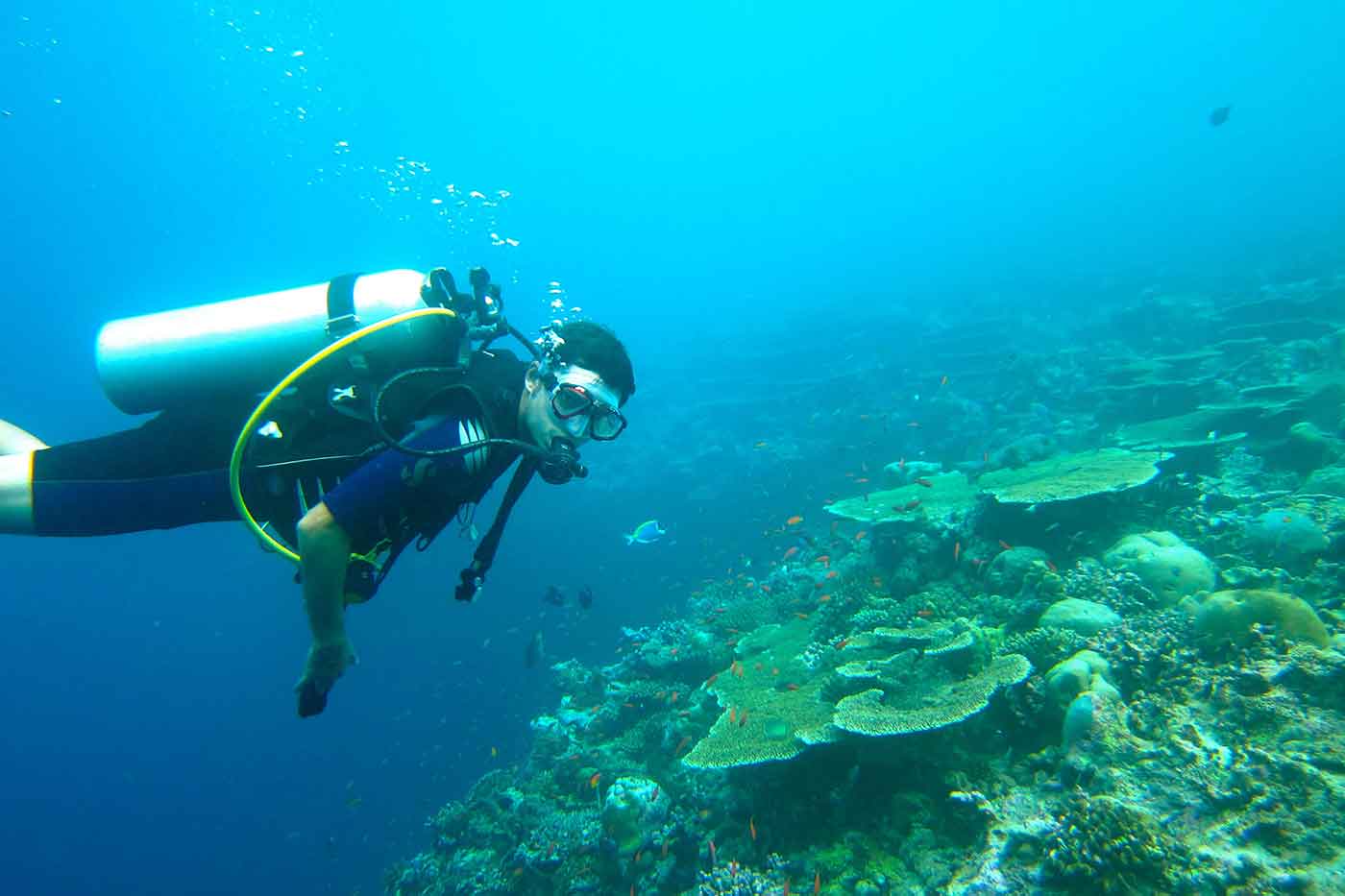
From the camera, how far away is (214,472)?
3.27 meters

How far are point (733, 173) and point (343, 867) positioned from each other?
6662 inches

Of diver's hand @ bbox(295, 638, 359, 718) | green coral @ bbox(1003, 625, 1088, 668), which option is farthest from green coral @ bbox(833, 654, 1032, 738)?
diver's hand @ bbox(295, 638, 359, 718)

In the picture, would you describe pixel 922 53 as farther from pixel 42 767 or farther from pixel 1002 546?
pixel 42 767

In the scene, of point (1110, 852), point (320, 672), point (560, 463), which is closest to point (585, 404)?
point (560, 463)

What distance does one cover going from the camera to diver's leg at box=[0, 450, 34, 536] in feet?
10.4

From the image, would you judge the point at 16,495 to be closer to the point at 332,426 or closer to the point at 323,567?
the point at 332,426

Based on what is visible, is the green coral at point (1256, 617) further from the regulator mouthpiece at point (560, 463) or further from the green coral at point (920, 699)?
the regulator mouthpiece at point (560, 463)

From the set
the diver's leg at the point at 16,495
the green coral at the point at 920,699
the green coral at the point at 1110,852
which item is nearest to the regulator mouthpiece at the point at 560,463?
the diver's leg at the point at 16,495

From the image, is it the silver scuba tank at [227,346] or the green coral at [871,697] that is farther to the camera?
the green coral at [871,697]

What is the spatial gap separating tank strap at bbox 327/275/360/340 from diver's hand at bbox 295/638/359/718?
1.79 metres

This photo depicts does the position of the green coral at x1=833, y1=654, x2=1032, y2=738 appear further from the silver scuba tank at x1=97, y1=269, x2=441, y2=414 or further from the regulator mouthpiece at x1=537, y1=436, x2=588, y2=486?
the silver scuba tank at x1=97, y1=269, x2=441, y2=414

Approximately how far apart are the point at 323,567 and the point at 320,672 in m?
0.49

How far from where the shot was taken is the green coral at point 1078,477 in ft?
24.1

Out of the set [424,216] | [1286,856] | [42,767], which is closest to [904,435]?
[1286,856]
